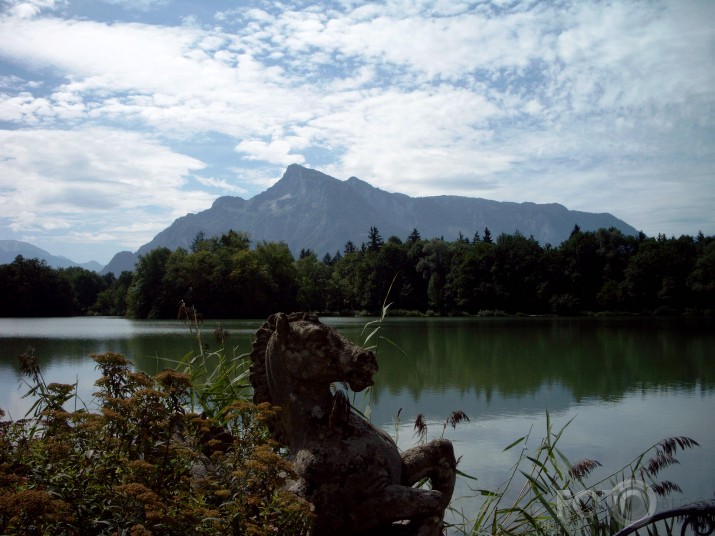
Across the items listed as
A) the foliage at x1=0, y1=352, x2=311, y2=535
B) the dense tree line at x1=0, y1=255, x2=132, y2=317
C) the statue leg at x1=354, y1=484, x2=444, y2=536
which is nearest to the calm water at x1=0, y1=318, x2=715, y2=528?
the statue leg at x1=354, y1=484, x2=444, y2=536

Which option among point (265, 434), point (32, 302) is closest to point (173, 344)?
point (265, 434)

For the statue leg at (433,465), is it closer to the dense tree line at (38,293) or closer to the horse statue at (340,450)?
the horse statue at (340,450)

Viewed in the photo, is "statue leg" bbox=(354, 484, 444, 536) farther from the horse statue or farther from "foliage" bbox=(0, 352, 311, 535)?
"foliage" bbox=(0, 352, 311, 535)

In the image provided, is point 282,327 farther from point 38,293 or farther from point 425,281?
point 425,281

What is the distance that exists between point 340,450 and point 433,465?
50cm

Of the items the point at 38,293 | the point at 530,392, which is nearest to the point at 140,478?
the point at 530,392

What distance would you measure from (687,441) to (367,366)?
6.61 feet

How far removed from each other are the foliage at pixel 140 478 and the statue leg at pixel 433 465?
0.75 metres

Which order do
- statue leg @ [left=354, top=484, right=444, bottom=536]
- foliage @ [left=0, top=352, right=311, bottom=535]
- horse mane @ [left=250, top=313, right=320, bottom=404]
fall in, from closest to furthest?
foliage @ [left=0, top=352, right=311, bottom=535]
statue leg @ [left=354, top=484, right=444, bottom=536]
horse mane @ [left=250, top=313, right=320, bottom=404]

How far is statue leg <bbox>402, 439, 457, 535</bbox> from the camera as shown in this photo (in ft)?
9.24

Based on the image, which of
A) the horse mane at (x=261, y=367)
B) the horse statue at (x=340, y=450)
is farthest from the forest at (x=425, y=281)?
the horse statue at (x=340, y=450)

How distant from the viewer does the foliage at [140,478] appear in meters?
1.85

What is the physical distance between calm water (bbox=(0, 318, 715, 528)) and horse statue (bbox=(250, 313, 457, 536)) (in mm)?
1595

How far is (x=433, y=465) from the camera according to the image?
2.86m
